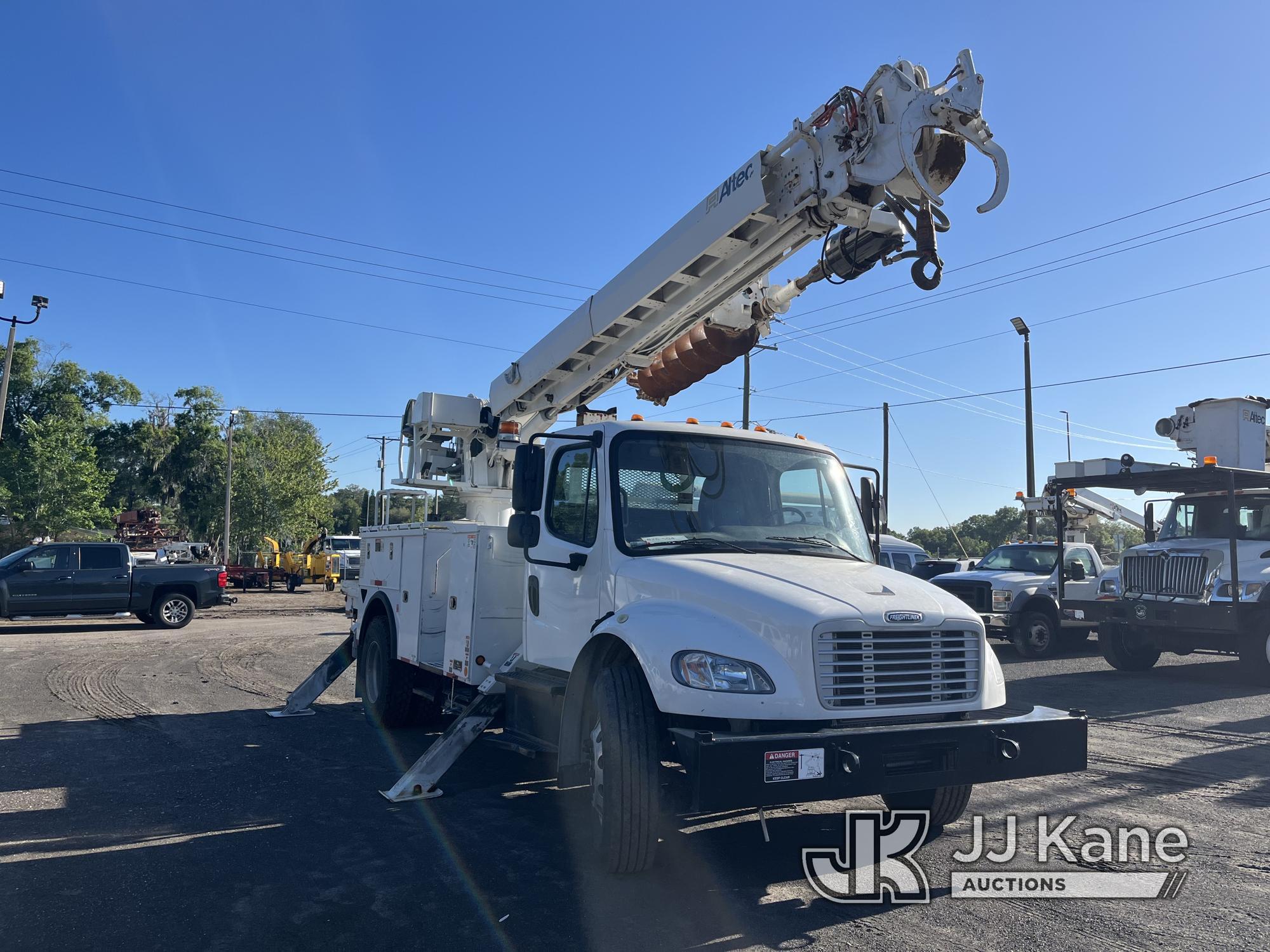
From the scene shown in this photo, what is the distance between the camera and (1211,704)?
10523mm

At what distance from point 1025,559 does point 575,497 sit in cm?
1322

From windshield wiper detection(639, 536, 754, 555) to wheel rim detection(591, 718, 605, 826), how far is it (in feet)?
3.42

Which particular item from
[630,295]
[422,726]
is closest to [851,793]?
[630,295]

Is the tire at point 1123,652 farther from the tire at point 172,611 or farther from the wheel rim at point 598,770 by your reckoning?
the tire at point 172,611

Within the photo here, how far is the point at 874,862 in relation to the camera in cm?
500

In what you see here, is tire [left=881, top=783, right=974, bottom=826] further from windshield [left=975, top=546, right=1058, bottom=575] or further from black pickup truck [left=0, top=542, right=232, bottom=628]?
black pickup truck [left=0, top=542, right=232, bottom=628]

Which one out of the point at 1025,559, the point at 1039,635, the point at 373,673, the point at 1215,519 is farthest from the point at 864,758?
the point at 1025,559

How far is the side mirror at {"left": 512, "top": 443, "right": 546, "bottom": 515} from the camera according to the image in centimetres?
565

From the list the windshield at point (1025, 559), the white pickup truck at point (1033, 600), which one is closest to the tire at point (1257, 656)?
the white pickup truck at point (1033, 600)

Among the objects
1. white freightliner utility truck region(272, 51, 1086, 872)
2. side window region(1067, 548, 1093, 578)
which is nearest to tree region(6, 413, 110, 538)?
white freightliner utility truck region(272, 51, 1086, 872)

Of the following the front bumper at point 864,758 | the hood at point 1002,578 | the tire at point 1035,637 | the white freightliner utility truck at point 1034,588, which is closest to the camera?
the front bumper at point 864,758

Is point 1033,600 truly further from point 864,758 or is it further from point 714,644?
point 714,644

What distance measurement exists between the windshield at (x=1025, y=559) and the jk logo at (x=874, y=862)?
12016 millimetres

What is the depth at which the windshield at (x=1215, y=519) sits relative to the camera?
1262 cm
